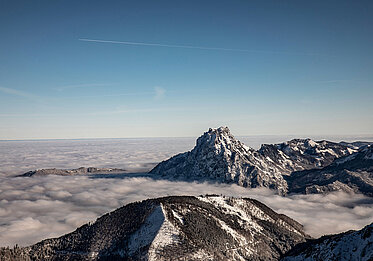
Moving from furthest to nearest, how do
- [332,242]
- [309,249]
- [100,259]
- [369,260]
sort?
[100,259] < [309,249] < [332,242] < [369,260]

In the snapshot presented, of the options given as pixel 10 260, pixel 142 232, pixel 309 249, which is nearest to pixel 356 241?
pixel 309 249

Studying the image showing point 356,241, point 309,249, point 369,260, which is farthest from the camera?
point 309,249

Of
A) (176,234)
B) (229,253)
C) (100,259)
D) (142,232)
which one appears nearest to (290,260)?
(229,253)

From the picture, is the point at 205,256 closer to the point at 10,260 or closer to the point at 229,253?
the point at 229,253

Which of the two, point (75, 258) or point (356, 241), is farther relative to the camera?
point (75, 258)

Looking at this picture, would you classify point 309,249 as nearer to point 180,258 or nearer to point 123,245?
point 180,258

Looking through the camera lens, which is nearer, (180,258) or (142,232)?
(180,258)

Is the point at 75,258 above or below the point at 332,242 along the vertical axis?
below

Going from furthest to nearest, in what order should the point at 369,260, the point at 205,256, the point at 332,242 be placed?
the point at 205,256 → the point at 332,242 → the point at 369,260

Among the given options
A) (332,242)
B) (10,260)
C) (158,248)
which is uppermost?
(332,242)
